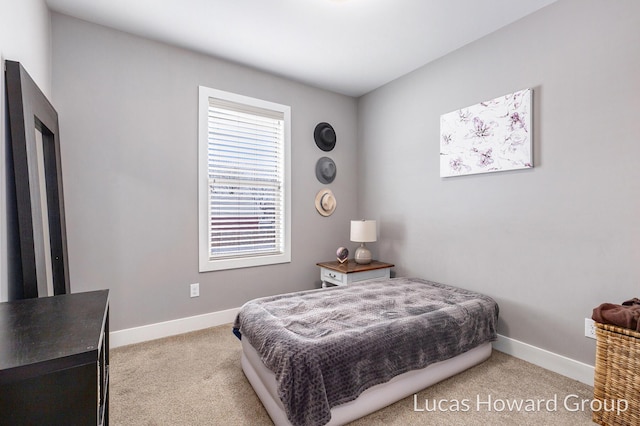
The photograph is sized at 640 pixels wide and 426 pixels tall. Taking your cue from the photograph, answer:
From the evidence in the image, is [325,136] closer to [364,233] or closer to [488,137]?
[364,233]

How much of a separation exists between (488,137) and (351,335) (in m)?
1.99

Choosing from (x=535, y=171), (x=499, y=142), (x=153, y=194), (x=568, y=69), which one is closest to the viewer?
(x=568, y=69)

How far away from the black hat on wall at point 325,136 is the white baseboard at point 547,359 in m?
2.62

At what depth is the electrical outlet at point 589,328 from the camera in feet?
6.37

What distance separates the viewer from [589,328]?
1957mm

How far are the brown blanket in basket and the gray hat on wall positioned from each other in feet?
8.79

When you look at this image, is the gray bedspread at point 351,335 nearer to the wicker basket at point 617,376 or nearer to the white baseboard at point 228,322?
the white baseboard at point 228,322

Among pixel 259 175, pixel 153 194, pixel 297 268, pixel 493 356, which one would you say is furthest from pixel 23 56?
pixel 493 356

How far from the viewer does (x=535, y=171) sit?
223cm

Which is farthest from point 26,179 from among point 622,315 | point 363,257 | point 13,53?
point 622,315

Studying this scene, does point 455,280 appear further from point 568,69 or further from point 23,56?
point 23,56

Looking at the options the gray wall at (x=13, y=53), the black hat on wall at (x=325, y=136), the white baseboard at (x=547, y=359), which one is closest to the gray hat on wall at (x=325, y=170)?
the black hat on wall at (x=325, y=136)

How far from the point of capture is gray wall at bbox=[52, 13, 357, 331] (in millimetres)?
2334

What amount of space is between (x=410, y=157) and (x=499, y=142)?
0.94m
